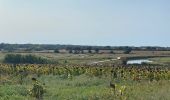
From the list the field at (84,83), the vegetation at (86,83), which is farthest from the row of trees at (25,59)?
the vegetation at (86,83)

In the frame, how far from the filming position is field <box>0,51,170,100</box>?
69.1 ft

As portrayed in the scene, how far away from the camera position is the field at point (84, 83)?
21.1m

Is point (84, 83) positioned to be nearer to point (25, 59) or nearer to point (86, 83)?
point (86, 83)

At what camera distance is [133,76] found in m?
43.6

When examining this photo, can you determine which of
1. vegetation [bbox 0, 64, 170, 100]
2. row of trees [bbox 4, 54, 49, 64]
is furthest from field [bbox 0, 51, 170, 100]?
row of trees [bbox 4, 54, 49, 64]

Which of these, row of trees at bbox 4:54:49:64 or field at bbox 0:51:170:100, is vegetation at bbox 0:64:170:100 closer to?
field at bbox 0:51:170:100

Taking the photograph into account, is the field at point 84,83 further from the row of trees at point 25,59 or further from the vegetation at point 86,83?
the row of trees at point 25,59

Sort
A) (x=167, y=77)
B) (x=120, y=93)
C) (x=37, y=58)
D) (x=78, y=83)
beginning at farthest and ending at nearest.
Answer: (x=37, y=58) → (x=167, y=77) → (x=78, y=83) → (x=120, y=93)

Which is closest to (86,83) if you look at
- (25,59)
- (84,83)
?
(84,83)

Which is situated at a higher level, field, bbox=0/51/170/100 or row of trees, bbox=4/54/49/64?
field, bbox=0/51/170/100

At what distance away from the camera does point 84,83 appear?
3344 cm

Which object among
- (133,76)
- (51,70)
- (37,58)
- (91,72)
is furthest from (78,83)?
(37,58)

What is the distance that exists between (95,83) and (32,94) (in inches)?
507

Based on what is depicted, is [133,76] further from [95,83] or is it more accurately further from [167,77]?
[95,83]
